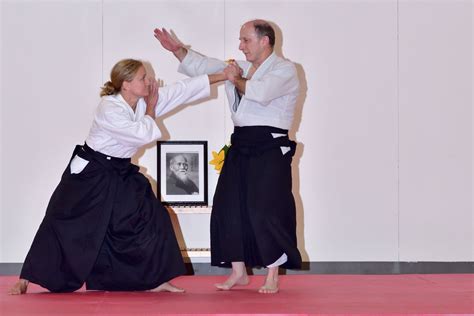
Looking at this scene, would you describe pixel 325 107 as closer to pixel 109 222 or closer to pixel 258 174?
pixel 258 174

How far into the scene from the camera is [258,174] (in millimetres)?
4039

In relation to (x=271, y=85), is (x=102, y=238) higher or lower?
lower

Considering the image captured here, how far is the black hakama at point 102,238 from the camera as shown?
3916 millimetres

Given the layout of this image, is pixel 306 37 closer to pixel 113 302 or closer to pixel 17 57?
pixel 17 57

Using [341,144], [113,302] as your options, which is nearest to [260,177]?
[113,302]

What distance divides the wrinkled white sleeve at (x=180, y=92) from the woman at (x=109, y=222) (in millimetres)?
50

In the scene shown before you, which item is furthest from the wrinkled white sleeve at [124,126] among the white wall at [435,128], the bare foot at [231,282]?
the white wall at [435,128]

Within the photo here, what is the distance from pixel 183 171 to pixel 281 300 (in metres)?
2.57

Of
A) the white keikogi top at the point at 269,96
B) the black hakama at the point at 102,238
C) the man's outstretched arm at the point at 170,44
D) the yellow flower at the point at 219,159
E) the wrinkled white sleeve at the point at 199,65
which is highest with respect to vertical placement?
the man's outstretched arm at the point at 170,44

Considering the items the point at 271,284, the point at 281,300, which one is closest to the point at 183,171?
the point at 271,284

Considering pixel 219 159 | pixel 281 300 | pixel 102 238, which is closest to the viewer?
pixel 281 300

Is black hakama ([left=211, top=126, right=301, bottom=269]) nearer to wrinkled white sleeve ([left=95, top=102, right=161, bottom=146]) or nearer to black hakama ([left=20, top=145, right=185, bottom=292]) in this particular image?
black hakama ([left=20, top=145, right=185, bottom=292])

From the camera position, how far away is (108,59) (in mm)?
6090

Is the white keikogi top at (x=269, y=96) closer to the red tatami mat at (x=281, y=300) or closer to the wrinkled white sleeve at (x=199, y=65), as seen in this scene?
the wrinkled white sleeve at (x=199, y=65)
